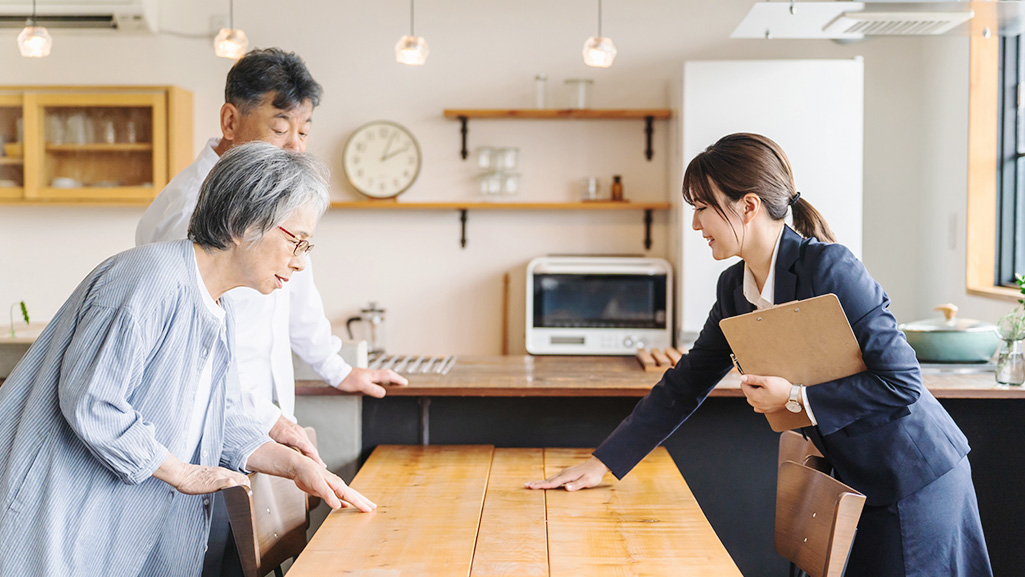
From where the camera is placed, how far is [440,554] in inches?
56.9

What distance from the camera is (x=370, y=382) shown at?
7.19ft

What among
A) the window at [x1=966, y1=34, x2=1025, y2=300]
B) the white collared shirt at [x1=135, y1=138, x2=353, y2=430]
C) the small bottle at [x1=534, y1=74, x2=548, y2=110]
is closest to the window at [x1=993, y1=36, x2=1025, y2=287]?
the window at [x1=966, y1=34, x2=1025, y2=300]

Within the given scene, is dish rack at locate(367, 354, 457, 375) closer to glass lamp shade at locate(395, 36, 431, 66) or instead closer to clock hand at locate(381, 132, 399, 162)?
glass lamp shade at locate(395, 36, 431, 66)

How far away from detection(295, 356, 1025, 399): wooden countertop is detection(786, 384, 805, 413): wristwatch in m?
0.58

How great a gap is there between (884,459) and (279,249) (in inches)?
45.5

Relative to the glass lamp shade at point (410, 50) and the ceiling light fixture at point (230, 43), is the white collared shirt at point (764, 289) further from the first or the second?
the ceiling light fixture at point (230, 43)

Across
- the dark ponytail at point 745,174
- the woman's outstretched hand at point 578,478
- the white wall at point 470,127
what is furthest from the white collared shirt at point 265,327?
the white wall at point 470,127

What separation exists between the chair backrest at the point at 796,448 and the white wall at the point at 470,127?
2.24m

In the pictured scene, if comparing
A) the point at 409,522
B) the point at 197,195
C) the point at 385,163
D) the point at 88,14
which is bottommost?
the point at 409,522

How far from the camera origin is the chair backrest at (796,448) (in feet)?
5.72

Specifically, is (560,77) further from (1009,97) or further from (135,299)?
(135,299)

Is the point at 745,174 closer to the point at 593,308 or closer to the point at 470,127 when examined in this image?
the point at 593,308

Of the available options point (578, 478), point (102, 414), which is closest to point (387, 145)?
point (578, 478)

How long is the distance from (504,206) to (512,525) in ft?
8.56
